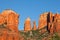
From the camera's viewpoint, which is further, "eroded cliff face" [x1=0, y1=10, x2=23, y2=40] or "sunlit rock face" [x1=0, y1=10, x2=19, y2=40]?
"eroded cliff face" [x1=0, y1=10, x2=23, y2=40]

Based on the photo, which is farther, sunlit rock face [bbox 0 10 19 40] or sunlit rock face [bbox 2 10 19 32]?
sunlit rock face [bbox 2 10 19 32]

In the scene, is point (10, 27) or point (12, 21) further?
point (12, 21)

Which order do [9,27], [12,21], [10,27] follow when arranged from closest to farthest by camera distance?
[9,27], [10,27], [12,21]

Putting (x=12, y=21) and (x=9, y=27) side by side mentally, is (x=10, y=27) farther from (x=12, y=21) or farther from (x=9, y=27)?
(x=12, y=21)

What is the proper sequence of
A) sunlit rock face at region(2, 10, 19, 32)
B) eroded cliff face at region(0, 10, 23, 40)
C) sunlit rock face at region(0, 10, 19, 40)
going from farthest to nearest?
sunlit rock face at region(2, 10, 19, 32) → eroded cliff face at region(0, 10, 23, 40) → sunlit rock face at region(0, 10, 19, 40)

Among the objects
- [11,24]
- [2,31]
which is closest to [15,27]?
[11,24]

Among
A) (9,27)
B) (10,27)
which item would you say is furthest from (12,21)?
(9,27)

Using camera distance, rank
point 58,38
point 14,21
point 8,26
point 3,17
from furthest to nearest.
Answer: point 3,17, point 14,21, point 8,26, point 58,38

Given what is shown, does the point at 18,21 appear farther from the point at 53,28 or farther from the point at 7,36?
the point at 7,36

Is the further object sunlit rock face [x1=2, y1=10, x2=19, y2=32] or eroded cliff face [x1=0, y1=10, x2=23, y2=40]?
sunlit rock face [x1=2, y1=10, x2=19, y2=32]

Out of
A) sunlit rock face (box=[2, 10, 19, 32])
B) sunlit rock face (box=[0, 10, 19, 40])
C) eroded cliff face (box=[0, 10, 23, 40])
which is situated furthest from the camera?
sunlit rock face (box=[2, 10, 19, 32])

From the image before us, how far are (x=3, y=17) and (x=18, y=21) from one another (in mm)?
11771

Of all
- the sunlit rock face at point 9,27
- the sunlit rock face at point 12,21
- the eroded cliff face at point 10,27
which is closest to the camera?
the sunlit rock face at point 9,27

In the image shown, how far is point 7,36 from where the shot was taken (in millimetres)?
133125
